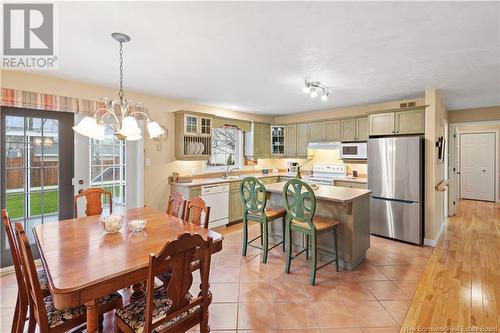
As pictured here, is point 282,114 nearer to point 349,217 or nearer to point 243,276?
point 349,217

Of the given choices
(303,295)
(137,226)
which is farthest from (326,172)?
(137,226)

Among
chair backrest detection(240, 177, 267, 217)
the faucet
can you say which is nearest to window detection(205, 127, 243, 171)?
the faucet

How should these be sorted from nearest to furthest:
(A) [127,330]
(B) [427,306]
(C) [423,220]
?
1. (A) [127,330]
2. (B) [427,306]
3. (C) [423,220]

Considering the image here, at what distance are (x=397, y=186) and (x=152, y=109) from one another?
4.18 m

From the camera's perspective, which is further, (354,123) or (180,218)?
(354,123)

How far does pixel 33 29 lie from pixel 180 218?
200cm

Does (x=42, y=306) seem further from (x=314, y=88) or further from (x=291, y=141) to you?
(x=291, y=141)

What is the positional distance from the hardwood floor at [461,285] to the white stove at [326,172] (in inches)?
81.2

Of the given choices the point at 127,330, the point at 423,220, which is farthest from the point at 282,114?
the point at 127,330

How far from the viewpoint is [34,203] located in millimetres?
3295

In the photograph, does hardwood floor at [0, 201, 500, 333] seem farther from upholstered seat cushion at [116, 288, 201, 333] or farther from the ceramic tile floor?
upholstered seat cushion at [116, 288, 201, 333]

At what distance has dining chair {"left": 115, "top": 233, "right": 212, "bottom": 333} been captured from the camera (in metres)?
1.35

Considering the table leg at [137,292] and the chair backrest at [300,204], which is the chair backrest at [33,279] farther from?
the chair backrest at [300,204]

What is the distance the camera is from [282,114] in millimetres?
6316
